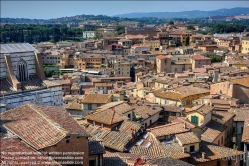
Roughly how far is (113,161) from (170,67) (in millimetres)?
52136

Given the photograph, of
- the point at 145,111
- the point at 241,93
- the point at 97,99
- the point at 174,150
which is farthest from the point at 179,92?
the point at 174,150

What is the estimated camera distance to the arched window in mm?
19812

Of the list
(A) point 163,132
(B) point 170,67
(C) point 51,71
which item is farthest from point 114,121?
(C) point 51,71

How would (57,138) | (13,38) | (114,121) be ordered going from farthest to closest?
(13,38), (114,121), (57,138)

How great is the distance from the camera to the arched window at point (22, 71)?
65.0 ft

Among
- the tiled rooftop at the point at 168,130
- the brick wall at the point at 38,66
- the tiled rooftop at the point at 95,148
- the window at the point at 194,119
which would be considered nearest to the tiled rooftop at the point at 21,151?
the tiled rooftop at the point at 95,148

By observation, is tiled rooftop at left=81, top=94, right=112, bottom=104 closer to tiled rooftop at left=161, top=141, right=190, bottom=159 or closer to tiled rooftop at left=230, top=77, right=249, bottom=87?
tiled rooftop at left=230, top=77, right=249, bottom=87

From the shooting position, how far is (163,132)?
62.1 feet

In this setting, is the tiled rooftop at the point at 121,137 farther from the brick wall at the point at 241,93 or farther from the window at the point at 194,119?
the brick wall at the point at 241,93

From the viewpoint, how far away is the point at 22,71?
20078 mm

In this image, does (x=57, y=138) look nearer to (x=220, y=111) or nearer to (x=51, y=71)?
(x=220, y=111)

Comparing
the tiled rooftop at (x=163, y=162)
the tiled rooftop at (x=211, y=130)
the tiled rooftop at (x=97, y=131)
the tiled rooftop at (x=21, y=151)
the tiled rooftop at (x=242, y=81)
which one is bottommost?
the tiled rooftop at (x=211, y=130)

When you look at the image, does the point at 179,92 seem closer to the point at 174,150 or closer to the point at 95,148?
the point at 174,150

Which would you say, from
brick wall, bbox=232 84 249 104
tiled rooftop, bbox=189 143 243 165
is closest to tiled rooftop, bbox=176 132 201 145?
tiled rooftop, bbox=189 143 243 165
